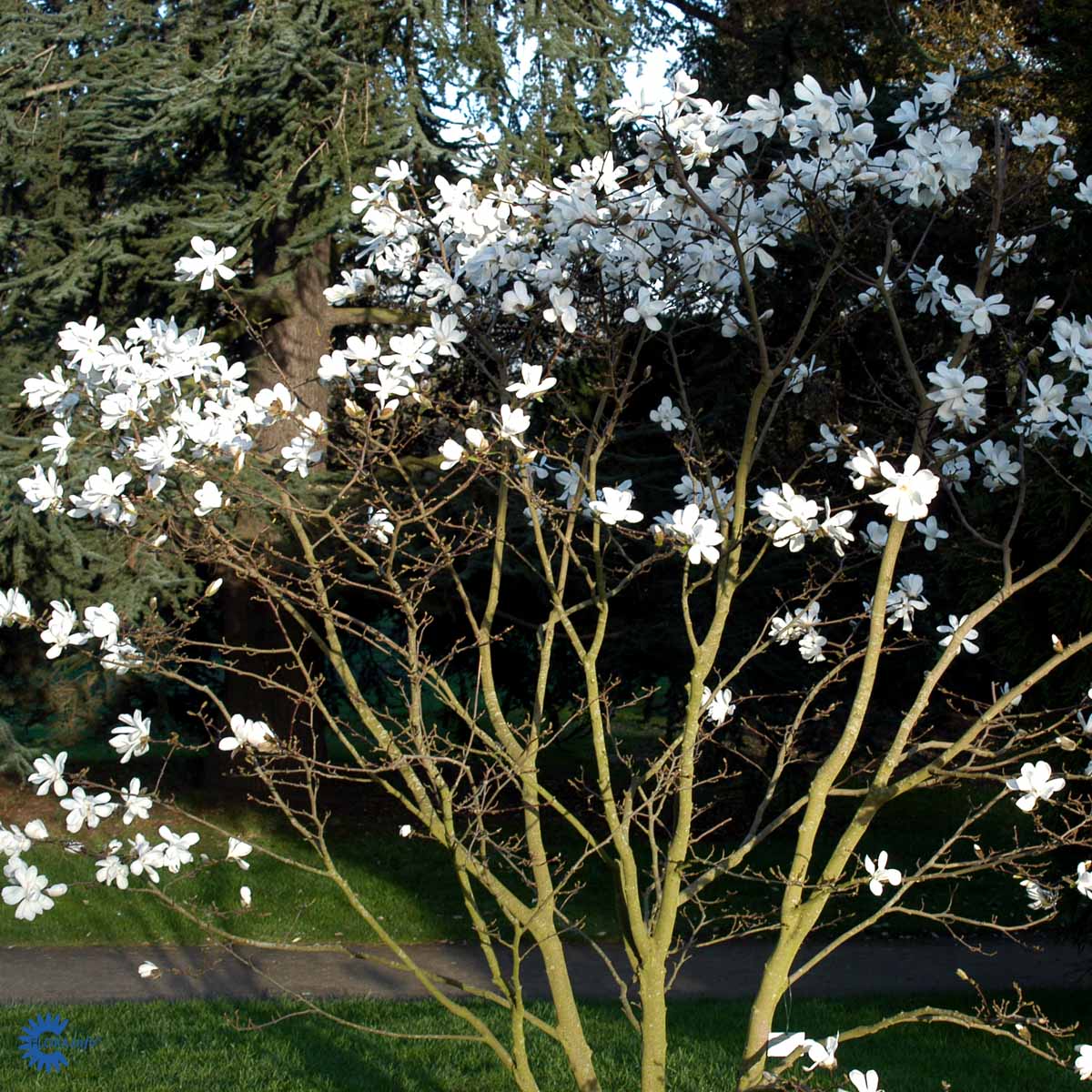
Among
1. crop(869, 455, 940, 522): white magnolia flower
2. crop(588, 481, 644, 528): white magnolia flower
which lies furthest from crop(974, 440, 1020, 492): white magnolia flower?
crop(588, 481, 644, 528): white magnolia flower

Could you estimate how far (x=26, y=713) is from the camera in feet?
34.7

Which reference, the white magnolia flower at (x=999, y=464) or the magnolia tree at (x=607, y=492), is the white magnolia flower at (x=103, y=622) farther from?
the white magnolia flower at (x=999, y=464)

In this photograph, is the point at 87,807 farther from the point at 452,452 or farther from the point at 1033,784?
the point at 1033,784

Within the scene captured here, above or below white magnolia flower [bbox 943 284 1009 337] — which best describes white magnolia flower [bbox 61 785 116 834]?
below

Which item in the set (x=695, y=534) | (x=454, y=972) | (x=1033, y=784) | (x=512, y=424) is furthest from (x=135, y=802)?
(x=454, y=972)

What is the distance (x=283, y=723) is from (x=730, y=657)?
378 centimetres

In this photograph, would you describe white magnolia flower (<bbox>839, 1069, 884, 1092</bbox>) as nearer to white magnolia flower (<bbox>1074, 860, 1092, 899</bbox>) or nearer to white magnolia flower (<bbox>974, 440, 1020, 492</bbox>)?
white magnolia flower (<bbox>1074, 860, 1092, 899</bbox>)

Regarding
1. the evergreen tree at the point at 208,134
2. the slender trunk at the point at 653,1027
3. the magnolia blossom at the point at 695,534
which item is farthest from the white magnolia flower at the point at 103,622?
the evergreen tree at the point at 208,134

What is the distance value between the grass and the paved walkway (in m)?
0.53

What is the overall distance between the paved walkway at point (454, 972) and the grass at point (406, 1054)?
1.74 feet

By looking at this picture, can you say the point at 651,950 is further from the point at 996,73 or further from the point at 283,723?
the point at 283,723

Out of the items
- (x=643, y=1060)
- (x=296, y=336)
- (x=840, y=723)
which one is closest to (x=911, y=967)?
(x=840, y=723)

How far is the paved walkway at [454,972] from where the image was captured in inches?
253

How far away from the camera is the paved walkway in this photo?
6.41 meters
